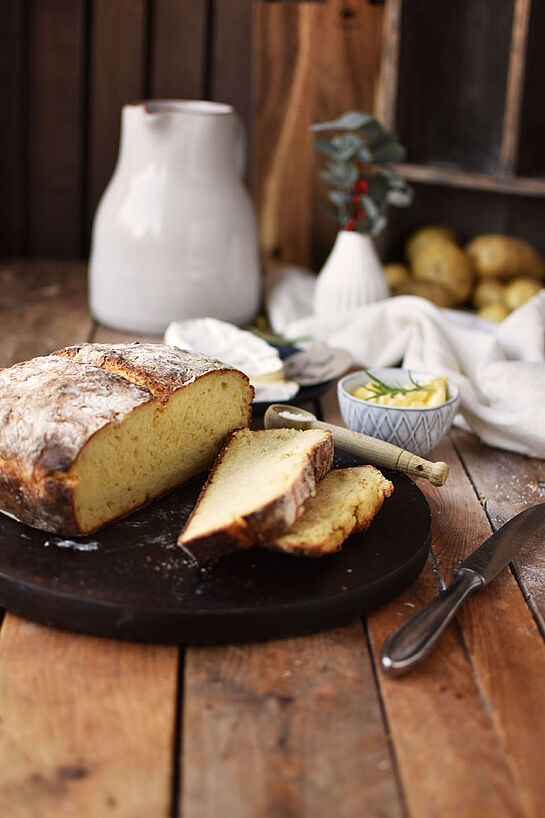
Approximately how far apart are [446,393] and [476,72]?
A: 153 cm

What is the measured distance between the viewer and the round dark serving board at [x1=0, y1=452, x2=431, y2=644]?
1.17m

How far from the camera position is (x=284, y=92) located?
2.85m

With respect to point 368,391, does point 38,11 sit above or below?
above

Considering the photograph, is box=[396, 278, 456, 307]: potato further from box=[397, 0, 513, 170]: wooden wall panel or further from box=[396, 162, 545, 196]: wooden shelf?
box=[397, 0, 513, 170]: wooden wall panel

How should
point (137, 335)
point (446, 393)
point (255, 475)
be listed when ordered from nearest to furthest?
point (255, 475)
point (446, 393)
point (137, 335)

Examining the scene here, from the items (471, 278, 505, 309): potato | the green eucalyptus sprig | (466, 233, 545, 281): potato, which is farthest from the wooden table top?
(466, 233, 545, 281): potato

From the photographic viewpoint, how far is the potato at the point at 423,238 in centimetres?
296

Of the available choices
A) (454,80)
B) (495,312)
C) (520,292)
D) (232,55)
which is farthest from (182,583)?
(232,55)

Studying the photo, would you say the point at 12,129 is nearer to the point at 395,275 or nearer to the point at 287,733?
the point at 395,275

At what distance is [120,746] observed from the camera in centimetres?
101

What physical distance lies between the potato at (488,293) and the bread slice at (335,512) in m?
1.46

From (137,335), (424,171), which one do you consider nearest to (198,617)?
(137,335)

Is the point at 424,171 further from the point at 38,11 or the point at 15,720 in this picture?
the point at 15,720

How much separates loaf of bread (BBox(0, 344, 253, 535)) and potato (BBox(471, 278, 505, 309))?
140cm
